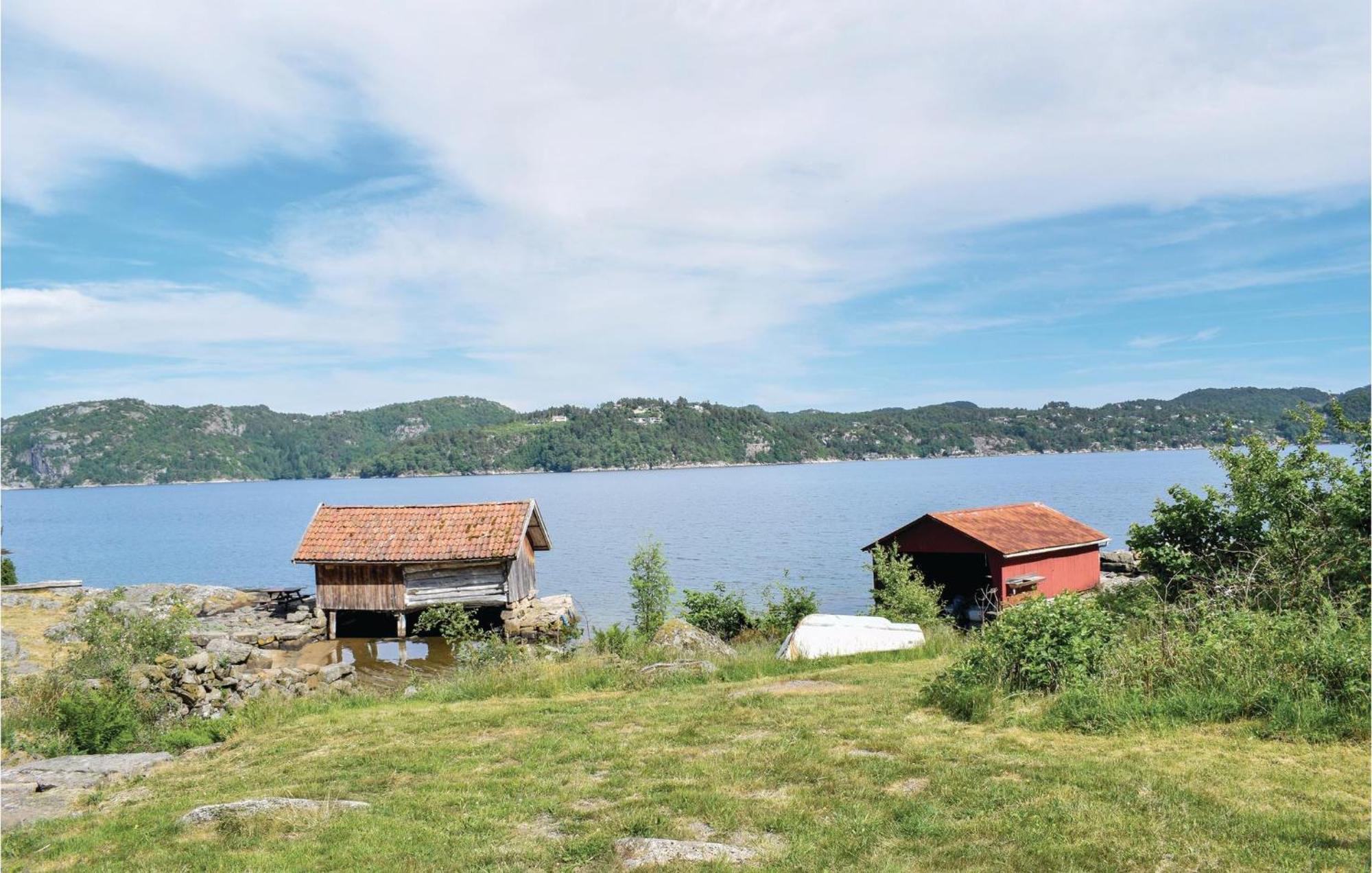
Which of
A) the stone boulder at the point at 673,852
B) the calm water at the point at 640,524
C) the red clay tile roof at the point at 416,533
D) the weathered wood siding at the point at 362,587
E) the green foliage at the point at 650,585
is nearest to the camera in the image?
the stone boulder at the point at 673,852

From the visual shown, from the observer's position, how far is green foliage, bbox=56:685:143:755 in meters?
12.5

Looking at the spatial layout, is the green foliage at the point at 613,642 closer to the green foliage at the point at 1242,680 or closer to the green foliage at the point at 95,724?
the green foliage at the point at 95,724

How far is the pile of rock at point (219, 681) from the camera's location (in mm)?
16939

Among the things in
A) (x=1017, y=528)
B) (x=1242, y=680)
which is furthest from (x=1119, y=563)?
(x=1242, y=680)

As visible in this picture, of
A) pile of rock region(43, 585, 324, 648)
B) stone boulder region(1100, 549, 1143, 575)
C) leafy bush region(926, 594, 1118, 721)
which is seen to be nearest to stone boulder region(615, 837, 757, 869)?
leafy bush region(926, 594, 1118, 721)

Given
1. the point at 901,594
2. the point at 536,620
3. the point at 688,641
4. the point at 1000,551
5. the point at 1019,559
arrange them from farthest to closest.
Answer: the point at 536,620, the point at 1019,559, the point at 1000,551, the point at 901,594, the point at 688,641

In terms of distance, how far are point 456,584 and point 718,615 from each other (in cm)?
1388

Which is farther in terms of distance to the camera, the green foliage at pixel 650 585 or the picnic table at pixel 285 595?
the picnic table at pixel 285 595

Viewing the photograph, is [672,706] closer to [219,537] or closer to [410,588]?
[410,588]

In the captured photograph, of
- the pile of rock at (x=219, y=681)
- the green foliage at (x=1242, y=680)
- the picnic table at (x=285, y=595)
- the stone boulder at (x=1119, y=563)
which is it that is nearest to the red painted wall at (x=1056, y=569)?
the stone boulder at (x=1119, y=563)

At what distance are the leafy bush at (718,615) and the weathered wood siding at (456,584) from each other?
11.4 m

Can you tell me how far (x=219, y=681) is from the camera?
61.6ft

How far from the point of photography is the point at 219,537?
88.9 metres

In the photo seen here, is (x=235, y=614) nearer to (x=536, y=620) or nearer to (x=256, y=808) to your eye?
(x=536, y=620)
